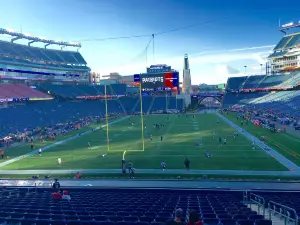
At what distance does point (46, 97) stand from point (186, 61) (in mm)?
55696

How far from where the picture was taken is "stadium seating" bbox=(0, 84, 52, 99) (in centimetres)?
5491

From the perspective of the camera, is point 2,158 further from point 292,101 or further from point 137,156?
point 292,101

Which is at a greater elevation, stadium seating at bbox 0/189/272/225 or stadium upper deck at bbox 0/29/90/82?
stadium upper deck at bbox 0/29/90/82

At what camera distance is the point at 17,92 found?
5919 centimetres

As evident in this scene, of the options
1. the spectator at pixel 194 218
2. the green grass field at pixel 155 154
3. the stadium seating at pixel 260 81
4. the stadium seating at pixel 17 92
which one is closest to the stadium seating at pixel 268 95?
the stadium seating at pixel 260 81

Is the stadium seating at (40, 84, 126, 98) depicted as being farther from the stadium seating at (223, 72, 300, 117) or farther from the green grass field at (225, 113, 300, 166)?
the green grass field at (225, 113, 300, 166)

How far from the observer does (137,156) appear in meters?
26.8

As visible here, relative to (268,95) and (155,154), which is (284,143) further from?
(268,95)

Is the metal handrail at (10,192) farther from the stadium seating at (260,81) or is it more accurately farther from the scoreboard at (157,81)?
the stadium seating at (260,81)

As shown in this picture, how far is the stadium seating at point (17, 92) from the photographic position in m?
54.9

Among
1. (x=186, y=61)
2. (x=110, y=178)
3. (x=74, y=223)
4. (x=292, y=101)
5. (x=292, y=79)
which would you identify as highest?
(x=186, y=61)

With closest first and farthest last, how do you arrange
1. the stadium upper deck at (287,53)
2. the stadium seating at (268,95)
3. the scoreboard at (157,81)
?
1. the scoreboard at (157,81)
2. the stadium seating at (268,95)
3. the stadium upper deck at (287,53)

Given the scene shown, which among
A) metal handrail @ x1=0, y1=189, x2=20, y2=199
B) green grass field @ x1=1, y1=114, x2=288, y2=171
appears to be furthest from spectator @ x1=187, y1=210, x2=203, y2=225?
green grass field @ x1=1, y1=114, x2=288, y2=171

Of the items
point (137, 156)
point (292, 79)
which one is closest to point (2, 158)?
point (137, 156)
